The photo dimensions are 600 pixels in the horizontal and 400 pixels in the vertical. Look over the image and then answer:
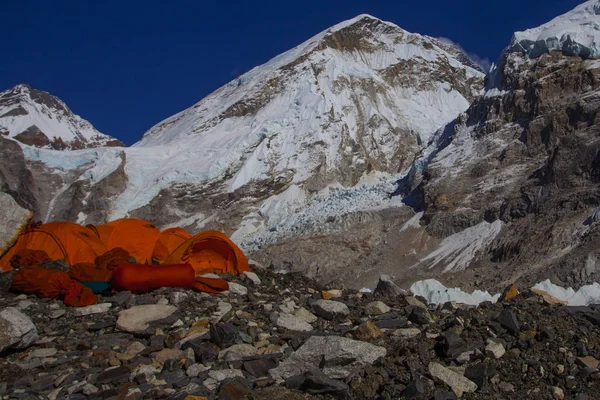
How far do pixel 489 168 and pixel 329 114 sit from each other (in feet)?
103

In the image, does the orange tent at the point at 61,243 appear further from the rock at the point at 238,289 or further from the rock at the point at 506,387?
the rock at the point at 506,387

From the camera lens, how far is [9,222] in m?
11.6

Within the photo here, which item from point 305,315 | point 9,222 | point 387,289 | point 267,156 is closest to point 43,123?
point 267,156

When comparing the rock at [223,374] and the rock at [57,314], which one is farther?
the rock at [57,314]

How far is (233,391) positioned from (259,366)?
0.69 meters

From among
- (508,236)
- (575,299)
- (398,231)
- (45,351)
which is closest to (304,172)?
(398,231)

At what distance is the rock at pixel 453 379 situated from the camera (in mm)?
5614

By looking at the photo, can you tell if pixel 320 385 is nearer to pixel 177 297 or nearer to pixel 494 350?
pixel 494 350

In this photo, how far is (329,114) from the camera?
7488 cm

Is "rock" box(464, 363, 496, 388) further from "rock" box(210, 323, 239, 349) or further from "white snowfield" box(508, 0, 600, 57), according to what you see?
"white snowfield" box(508, 0, 600, 57)

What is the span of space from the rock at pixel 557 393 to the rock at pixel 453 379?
74 centimetres

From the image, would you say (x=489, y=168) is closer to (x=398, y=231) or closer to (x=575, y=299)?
(x=398, y=231)

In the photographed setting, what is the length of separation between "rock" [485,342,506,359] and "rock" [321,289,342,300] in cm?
344

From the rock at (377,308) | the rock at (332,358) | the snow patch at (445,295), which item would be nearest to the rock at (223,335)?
the rock at (332,358)
